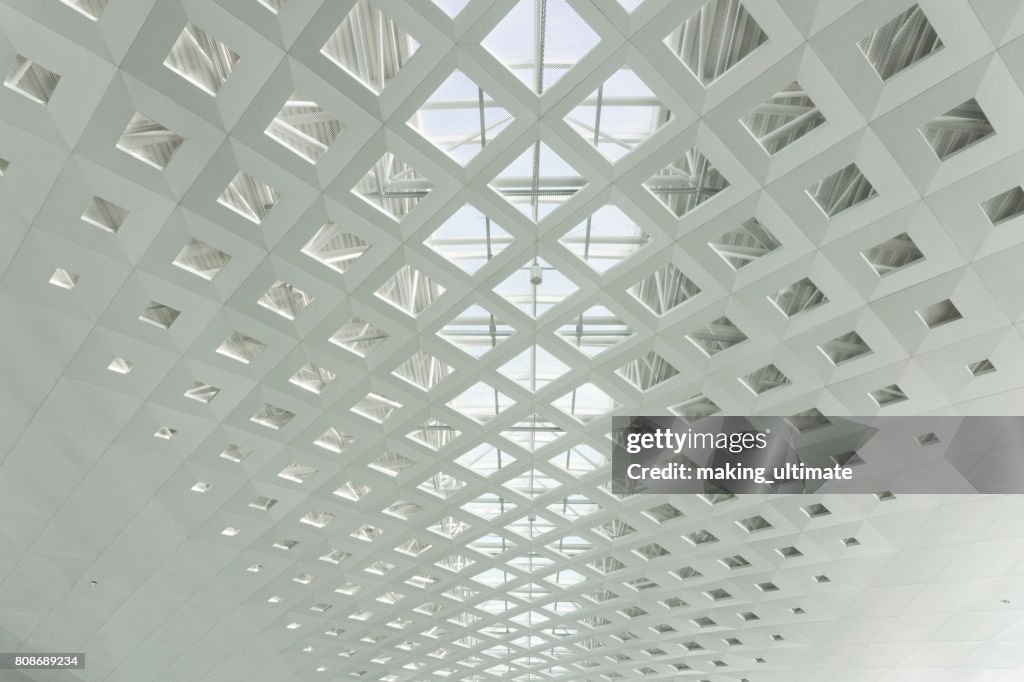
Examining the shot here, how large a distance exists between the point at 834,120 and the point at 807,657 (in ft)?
139

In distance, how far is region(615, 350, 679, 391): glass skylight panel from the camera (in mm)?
27922

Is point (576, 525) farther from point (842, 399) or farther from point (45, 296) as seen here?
point (45, 296)

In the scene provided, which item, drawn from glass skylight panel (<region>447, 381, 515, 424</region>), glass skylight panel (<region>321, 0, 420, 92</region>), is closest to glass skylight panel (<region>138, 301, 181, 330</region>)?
glass skylight panel (<region>321, 0, 420, 92</region>)

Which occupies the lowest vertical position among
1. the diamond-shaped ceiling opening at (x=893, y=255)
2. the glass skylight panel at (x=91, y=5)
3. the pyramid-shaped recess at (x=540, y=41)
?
the diamond-shaped ceiling opening at (x=893, y=255)

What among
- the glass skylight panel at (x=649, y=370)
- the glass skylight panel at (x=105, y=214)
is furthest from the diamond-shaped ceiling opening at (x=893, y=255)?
the glass skylight panel at (x=105, y=214)

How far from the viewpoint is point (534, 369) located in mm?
26922

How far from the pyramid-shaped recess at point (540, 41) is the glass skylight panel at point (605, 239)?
5.63 meters

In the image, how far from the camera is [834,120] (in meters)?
16.9

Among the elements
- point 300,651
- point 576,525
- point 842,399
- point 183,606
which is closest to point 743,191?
point 842,399

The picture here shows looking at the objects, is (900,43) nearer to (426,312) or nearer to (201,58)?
(426,312)

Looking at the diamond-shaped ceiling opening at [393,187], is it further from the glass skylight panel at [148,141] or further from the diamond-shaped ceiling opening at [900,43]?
the diamond-shaped ceiling opening at [900,43]

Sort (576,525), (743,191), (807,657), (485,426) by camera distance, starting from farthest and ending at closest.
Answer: (807,657) < (576,525) < (485,426) < (743,191)

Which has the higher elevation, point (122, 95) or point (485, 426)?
point (122, 95)

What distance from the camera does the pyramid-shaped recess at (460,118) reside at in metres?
18.2
